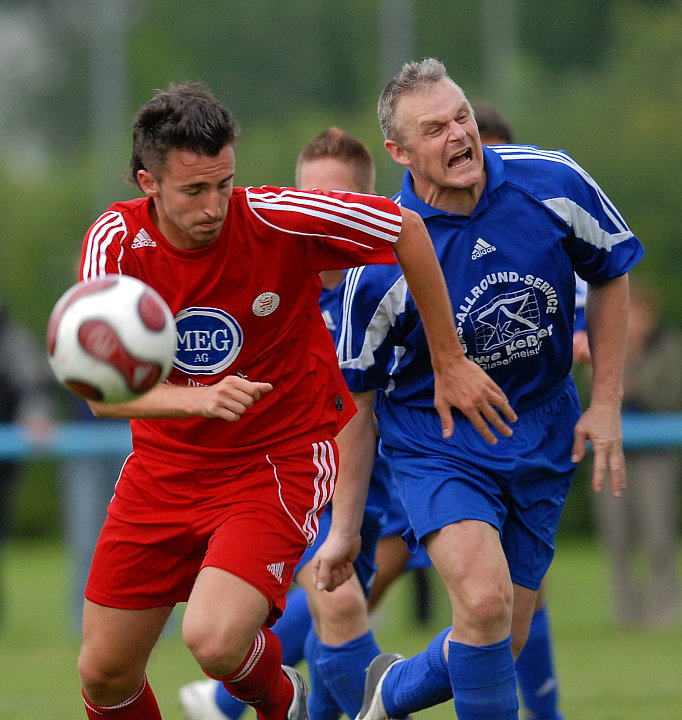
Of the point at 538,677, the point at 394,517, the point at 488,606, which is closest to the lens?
the point at 488,606

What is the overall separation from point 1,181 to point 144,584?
A: 1574 cm

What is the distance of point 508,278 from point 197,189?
1.05 m

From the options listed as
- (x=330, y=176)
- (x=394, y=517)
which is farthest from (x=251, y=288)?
(x=394, y=517)

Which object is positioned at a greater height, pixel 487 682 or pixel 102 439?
pixel 102 439

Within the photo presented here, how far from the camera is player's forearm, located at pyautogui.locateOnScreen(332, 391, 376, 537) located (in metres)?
4.70

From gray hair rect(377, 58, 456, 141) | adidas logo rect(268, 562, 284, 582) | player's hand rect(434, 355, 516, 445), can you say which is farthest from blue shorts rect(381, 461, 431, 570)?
gray hair rect(377, 58, 456, 141)

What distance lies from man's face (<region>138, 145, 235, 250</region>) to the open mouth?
30.0 inches

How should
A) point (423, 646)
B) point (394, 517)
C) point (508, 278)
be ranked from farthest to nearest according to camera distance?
point (423, 646), point (394, 517), point (508, 278)

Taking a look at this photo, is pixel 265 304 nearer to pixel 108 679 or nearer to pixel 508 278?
pixel 508 278

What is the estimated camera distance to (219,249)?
4.21 metres

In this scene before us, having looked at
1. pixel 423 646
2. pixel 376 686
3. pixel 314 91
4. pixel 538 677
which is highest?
pixel 314 91

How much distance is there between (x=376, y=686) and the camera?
16.0ft

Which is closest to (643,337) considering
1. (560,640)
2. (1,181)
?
(560,640)

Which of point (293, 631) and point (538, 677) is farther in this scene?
point (293, 631)
